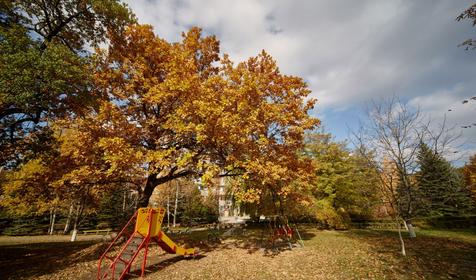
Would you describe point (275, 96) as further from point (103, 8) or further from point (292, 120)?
point (103, 8)

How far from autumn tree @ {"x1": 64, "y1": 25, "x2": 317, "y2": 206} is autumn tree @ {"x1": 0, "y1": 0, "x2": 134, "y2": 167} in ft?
3.48

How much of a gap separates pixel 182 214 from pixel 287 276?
3747cm

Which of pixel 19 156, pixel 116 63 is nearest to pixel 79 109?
pixel 116 63

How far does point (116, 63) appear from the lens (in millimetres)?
13203

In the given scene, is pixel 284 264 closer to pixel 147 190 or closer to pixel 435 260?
pixel 435 260

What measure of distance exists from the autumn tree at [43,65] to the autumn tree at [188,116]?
1.06 metres

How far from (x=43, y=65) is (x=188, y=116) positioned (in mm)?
5680

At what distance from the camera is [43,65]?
866 cm

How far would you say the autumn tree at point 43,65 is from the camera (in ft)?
27.7

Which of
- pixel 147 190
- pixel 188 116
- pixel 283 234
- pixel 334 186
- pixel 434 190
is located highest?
pixel 188 116

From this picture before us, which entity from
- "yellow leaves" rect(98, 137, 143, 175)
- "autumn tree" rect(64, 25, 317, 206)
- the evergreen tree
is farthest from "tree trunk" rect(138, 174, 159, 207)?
the evergreen tree

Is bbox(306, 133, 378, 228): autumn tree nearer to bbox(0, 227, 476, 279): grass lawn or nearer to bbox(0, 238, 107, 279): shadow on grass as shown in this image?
bbox(0, 227, 476, 279): grass lawn

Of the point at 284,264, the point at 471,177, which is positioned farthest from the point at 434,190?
the point at 471,177

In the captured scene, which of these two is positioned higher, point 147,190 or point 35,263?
point 147,190
